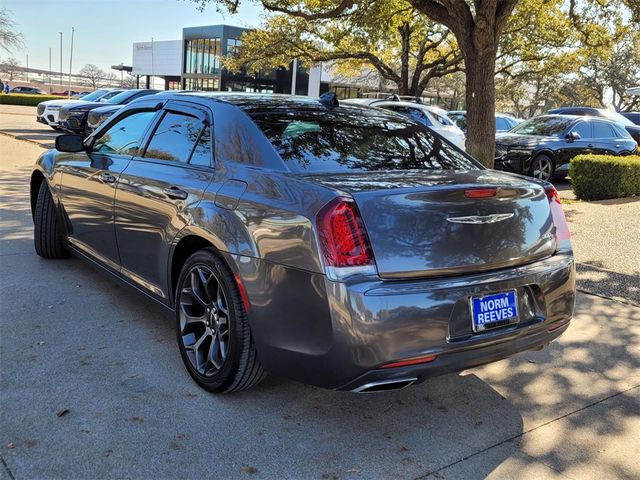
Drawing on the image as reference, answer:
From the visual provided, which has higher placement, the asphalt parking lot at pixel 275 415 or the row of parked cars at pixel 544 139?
the row of parked cars at pixel 544 139

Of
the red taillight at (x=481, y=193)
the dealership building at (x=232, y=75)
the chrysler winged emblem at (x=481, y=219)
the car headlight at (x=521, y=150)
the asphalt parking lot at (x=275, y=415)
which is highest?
the dealership building at (x=232, y=75)

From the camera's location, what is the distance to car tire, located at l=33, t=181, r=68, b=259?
535 cm

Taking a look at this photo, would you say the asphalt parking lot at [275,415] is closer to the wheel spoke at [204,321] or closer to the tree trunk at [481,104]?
the wheel spoke at [204,321]

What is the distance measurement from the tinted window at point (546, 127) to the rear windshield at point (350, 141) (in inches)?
433

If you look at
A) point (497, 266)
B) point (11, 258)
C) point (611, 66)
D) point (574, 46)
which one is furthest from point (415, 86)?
point (611, 66)

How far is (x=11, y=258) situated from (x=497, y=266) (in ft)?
14.9

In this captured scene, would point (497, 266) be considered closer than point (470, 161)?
Yes

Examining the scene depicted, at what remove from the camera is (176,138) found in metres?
3.91

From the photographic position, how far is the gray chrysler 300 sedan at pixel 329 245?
105 inches

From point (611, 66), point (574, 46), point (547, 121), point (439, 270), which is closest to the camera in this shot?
point (439, 270)

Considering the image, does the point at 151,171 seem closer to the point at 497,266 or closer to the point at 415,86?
A: the point at 497,266

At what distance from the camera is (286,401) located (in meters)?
3.32

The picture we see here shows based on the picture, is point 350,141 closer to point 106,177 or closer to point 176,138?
point 176,138

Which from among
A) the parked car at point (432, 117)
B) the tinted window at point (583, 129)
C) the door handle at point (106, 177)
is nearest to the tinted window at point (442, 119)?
the parked car at point (432, 117)
